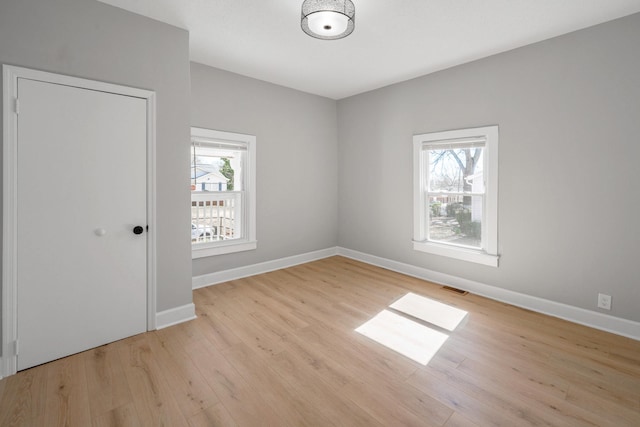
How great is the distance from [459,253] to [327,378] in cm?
249

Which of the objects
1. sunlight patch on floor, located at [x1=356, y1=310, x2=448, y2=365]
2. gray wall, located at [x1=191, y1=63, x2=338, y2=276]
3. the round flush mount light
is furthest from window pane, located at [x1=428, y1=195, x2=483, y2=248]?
the round flush mount light

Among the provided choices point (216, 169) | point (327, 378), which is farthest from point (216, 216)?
point (327, 378)

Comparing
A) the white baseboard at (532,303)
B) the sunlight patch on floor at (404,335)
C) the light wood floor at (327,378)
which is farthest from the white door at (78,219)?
the white baseboard at (532,303)

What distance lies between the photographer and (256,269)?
14.3 feet

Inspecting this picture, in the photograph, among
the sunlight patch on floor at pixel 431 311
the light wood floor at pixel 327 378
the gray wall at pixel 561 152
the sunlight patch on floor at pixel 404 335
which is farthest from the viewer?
the sunlight patch on floor at pixel 431 311

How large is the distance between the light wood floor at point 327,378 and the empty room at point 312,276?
2 cm

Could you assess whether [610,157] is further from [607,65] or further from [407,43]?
[407,43]

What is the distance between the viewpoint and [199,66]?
12.1 ft

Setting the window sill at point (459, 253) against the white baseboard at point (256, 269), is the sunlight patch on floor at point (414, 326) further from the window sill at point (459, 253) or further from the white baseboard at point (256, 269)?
the white baseboard at point (256, 269)

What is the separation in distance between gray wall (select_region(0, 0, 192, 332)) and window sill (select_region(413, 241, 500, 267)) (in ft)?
9.82

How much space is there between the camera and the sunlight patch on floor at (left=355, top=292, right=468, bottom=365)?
244 cm

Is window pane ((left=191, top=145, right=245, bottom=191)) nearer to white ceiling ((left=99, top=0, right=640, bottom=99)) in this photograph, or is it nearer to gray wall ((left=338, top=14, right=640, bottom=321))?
white ceiling ((left=99, top=0, right=640, bottom=99))

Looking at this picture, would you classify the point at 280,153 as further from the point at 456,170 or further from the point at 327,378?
the point at 327,378

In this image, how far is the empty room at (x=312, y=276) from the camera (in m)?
1.97
